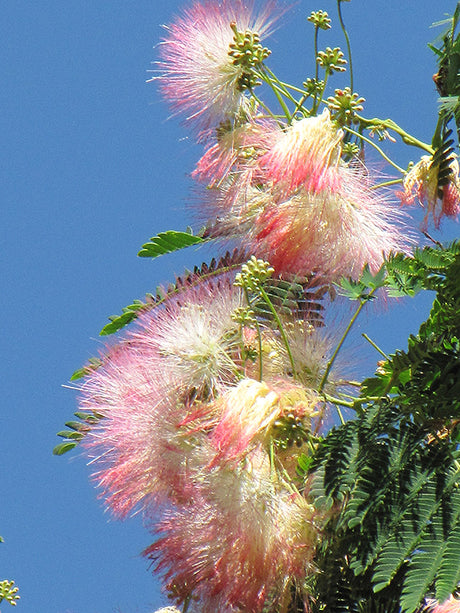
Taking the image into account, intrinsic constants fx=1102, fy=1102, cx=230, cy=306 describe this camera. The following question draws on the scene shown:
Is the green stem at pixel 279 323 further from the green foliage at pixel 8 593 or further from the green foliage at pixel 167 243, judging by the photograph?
the green foliage at pixel 8 593

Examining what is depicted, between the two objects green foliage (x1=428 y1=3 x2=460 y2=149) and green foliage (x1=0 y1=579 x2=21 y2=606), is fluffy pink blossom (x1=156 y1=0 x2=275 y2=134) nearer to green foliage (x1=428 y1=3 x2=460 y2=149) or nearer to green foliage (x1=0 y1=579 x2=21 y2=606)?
green foliage (x1=428 y1=3 x2=460 y2=149)

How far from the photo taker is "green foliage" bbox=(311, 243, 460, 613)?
9.83ft

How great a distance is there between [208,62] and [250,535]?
178 centimetres

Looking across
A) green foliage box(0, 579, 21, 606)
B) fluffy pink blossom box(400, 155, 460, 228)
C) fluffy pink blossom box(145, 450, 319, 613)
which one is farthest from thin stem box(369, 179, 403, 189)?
green foliage box(0, 579, 21, 606)

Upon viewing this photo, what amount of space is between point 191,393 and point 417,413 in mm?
734

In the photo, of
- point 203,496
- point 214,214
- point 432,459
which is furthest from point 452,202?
point 203,496

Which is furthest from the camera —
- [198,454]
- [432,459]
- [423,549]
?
[198,454]

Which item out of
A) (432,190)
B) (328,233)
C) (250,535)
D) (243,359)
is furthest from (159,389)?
(432,190)

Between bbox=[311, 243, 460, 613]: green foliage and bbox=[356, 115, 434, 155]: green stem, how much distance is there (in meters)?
0.71

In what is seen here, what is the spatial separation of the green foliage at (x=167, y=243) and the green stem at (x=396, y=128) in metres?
0.74

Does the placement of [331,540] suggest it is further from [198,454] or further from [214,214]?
[214,214]

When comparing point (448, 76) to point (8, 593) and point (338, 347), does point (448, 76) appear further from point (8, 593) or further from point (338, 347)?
point (8, 593)

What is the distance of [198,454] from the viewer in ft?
11.3

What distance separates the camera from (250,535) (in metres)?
3.29
